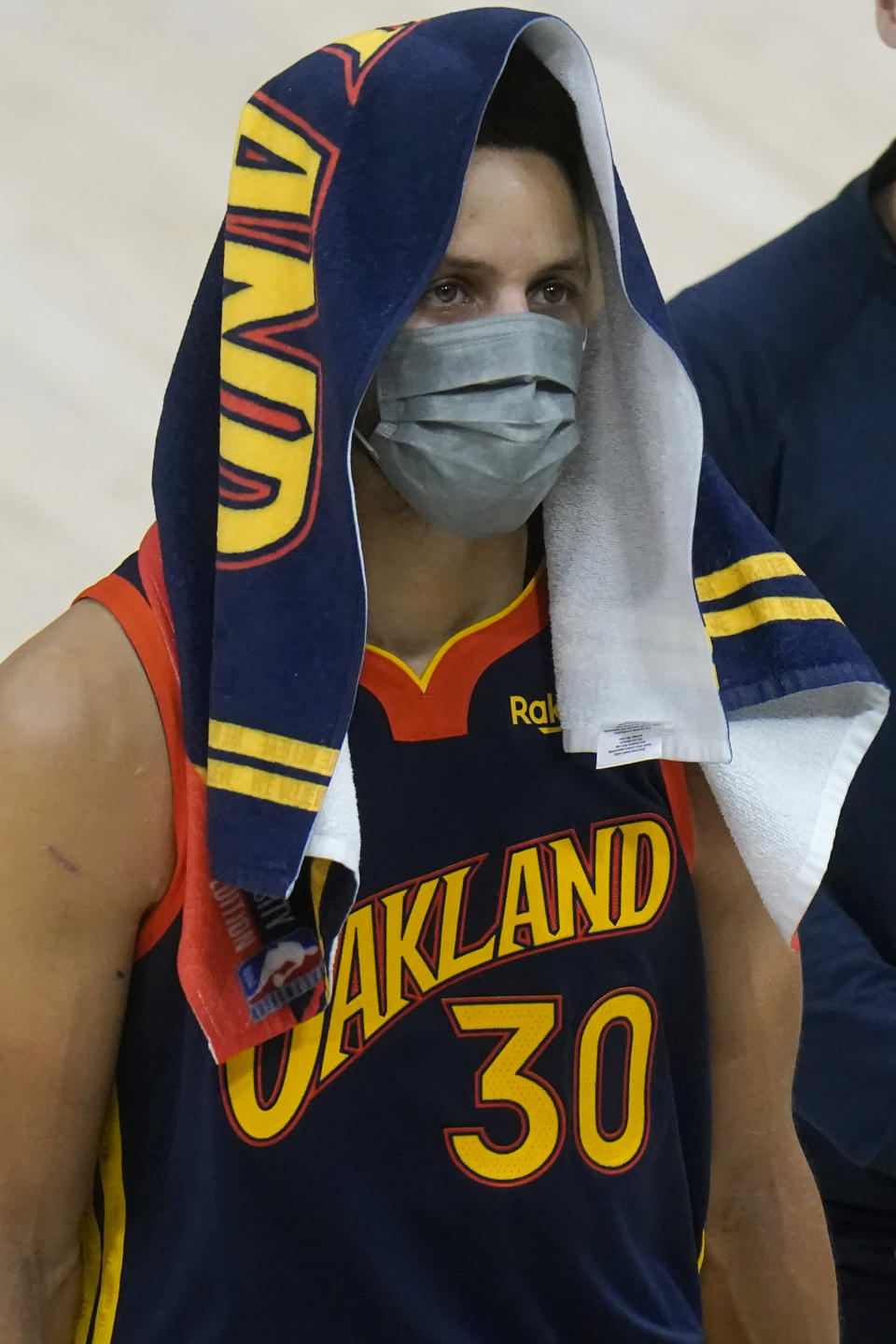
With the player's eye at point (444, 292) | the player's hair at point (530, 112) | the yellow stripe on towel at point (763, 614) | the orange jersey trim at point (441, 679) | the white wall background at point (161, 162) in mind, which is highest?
the white wall background at point (161, 162)

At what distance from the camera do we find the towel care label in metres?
1.19

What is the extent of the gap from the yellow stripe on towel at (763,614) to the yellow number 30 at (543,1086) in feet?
0.86

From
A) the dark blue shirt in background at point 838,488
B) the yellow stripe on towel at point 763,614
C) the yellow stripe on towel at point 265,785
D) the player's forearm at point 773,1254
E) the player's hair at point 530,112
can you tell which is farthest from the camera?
the dark blue shirt in background at point 838,488

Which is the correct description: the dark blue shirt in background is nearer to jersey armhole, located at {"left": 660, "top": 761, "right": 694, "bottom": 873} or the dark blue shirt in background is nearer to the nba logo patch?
jersey armhole, located at {"left": 660, "top": 761, "right": 694, "bottom": 873}

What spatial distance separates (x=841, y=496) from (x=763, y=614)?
0.40 metres

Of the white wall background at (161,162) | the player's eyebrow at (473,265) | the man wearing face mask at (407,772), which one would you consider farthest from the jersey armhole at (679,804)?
the white wall background at (161,162)

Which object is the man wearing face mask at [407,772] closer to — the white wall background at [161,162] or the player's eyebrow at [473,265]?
the player's eyebrow at [473,265]

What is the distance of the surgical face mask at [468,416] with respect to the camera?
3.59ft

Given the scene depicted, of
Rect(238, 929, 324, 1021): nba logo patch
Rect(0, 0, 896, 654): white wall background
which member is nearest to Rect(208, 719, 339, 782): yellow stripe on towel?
Rect(238, 929, 324, 1021): nba logo patch

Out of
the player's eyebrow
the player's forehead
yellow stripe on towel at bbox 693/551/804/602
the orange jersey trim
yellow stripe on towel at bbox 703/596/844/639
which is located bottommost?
the orange jersey trim

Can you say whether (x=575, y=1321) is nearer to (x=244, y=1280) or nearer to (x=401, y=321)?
(x=244, y=1280)

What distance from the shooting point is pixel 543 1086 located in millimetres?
1160

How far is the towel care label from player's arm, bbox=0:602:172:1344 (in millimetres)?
305

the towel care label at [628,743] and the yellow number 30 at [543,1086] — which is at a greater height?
the towel care label at [628,743]
